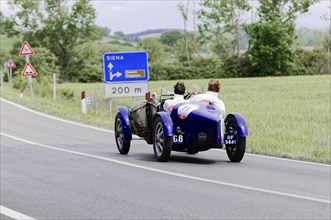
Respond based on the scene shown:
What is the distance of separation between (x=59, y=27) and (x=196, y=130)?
81898 millimetres

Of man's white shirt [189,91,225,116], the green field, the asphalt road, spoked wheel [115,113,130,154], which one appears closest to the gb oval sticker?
man's white shirt [189,91,225,116]

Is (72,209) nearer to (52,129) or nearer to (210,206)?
(210,206)

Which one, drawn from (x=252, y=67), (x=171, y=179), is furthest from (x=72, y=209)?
(x=252, y=67)

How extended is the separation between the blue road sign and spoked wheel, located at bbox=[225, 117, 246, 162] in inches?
502

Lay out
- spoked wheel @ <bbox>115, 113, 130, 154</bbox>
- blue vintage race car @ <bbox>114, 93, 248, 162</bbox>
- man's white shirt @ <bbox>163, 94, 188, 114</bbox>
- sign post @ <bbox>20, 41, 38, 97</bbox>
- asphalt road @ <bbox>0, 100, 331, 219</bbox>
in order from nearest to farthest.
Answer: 1. asphalt road @ <bbox>0, 100, 331, 219</bbox>
2. blue vintage race car @ <bbox>114, 93, 248, 162</bbox>
3. man's white shirt @ <bbox>163, 94, 188, 114</bbox>
4. spoked wheel @ <bbox>115, 113, 130, 154</bbox>
5. sign post @ <bbox>20, 41, 38, 97</bbox>

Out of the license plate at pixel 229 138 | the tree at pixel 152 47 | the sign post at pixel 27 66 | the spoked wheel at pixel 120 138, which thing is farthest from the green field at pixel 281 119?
the tree at pixel 152 47

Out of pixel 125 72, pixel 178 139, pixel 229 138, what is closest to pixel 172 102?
pixel 178 139

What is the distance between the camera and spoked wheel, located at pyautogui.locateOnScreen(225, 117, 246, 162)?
12.2 metres

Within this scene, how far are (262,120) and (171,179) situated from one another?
12.8 m

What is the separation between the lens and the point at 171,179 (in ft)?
37.1

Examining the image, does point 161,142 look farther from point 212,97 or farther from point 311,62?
point 311,62

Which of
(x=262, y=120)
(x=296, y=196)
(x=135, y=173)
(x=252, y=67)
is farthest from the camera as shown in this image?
(x=252, y=67)

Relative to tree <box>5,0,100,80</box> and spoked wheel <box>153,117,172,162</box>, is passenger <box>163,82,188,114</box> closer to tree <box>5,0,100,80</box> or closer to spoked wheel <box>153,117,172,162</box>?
spoked wheel <box>153,117,172,162</box>

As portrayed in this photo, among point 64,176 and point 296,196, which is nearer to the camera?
point 296,196
